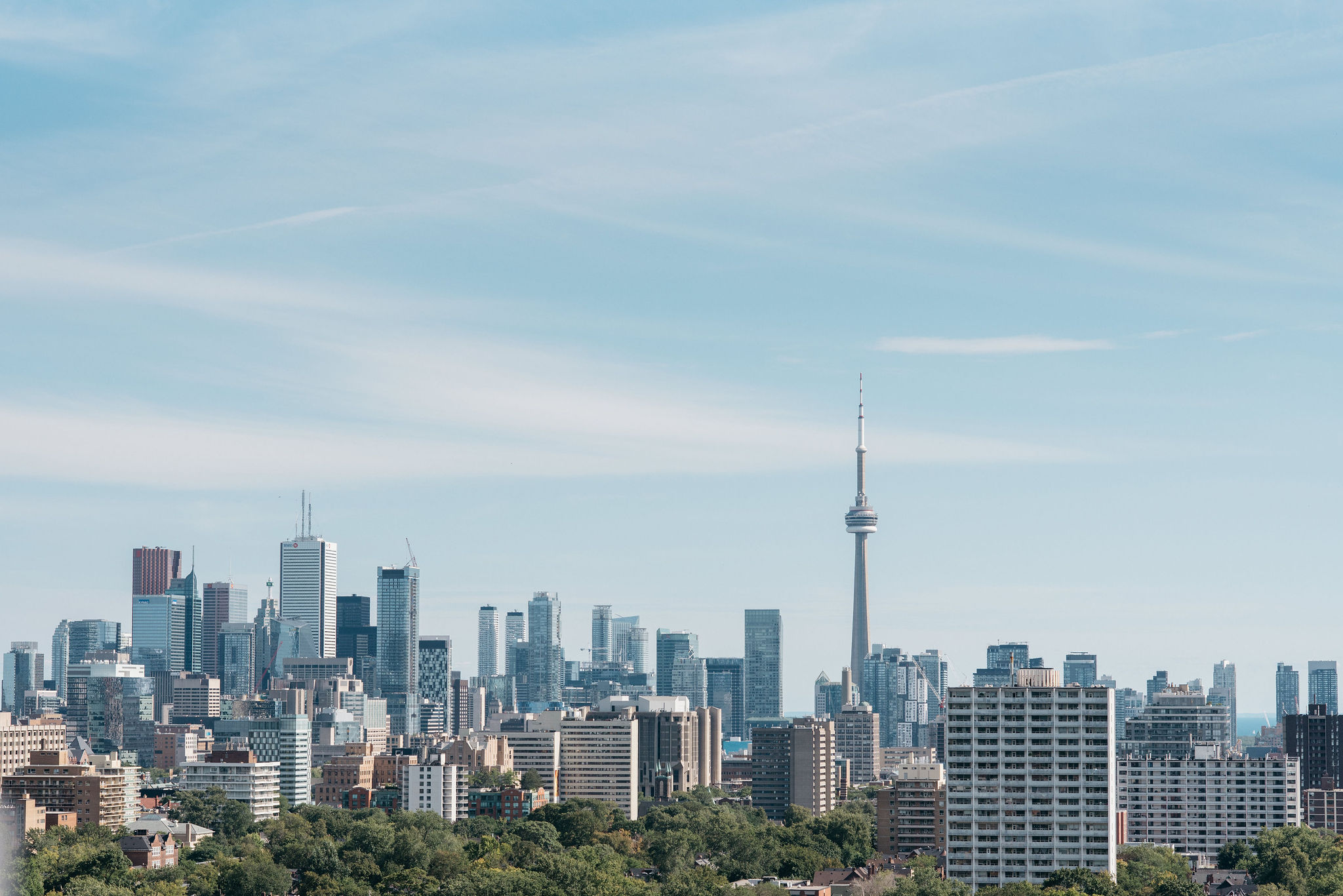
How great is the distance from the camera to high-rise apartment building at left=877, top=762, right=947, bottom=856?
192375mm

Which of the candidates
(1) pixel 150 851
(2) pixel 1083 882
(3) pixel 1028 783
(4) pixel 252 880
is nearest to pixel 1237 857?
(3) pixel 1028 783

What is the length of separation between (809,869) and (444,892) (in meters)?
48.3

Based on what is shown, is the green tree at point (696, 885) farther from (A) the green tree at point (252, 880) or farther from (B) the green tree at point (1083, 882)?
(A) the green tree at point (252, 880)

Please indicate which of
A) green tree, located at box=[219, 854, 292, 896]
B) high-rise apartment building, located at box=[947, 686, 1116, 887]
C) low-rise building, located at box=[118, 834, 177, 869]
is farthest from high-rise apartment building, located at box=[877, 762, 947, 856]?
low-rise building, located at box=[118, 834, 177, 869]

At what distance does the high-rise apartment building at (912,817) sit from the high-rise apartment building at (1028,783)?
5197cm

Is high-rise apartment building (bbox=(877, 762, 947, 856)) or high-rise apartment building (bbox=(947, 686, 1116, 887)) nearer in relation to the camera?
high-rise apartment building (bbox=(947, 686, 1116, 887))

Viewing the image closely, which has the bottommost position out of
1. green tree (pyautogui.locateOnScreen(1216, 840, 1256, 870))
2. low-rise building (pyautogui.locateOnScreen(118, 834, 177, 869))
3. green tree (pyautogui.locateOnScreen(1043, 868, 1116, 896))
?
green tree (pyautogui.locateOnScreen(1216, 840, 1256, 870))

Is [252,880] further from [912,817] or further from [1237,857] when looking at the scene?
[1237,857]

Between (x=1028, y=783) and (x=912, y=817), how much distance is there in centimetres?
5860

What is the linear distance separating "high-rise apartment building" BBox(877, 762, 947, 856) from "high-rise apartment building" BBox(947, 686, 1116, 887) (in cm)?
5197

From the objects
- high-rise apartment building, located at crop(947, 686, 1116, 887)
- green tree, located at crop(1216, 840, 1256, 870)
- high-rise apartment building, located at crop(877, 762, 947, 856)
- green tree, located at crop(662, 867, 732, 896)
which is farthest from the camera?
high-rise apartment building, located at crop(877, 762, 947, 856)

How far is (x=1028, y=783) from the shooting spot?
451 feet

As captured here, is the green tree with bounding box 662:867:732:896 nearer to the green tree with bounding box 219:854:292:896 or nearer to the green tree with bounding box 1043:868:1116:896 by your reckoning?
the green tree with bounding box 1043:868:1116:896

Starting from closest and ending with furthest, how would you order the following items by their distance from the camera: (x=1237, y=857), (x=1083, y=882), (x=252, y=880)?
(x=1083, y=882), (x=252, y=880), (x=1237, y=857)
